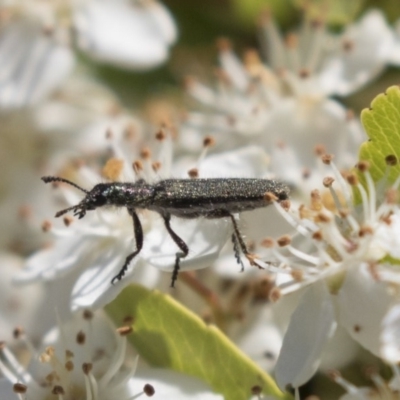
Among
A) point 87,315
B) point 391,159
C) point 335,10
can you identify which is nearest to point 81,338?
point 87,315

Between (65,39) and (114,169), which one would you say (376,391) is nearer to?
(114,169)

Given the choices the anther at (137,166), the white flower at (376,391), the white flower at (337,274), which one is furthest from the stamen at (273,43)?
the white flower at (376,391)

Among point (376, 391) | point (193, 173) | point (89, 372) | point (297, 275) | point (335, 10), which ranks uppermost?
point (335, 10)

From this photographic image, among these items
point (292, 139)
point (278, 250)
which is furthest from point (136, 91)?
point (278, 250)

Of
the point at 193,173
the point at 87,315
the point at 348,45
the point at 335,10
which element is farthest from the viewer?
the point at 335,10

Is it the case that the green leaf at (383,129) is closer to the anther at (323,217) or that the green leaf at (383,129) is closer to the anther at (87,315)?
the anther at (323,217)

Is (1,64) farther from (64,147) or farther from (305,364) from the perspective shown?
(305,364)

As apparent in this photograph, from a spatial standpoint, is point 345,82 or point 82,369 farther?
point 345,82
